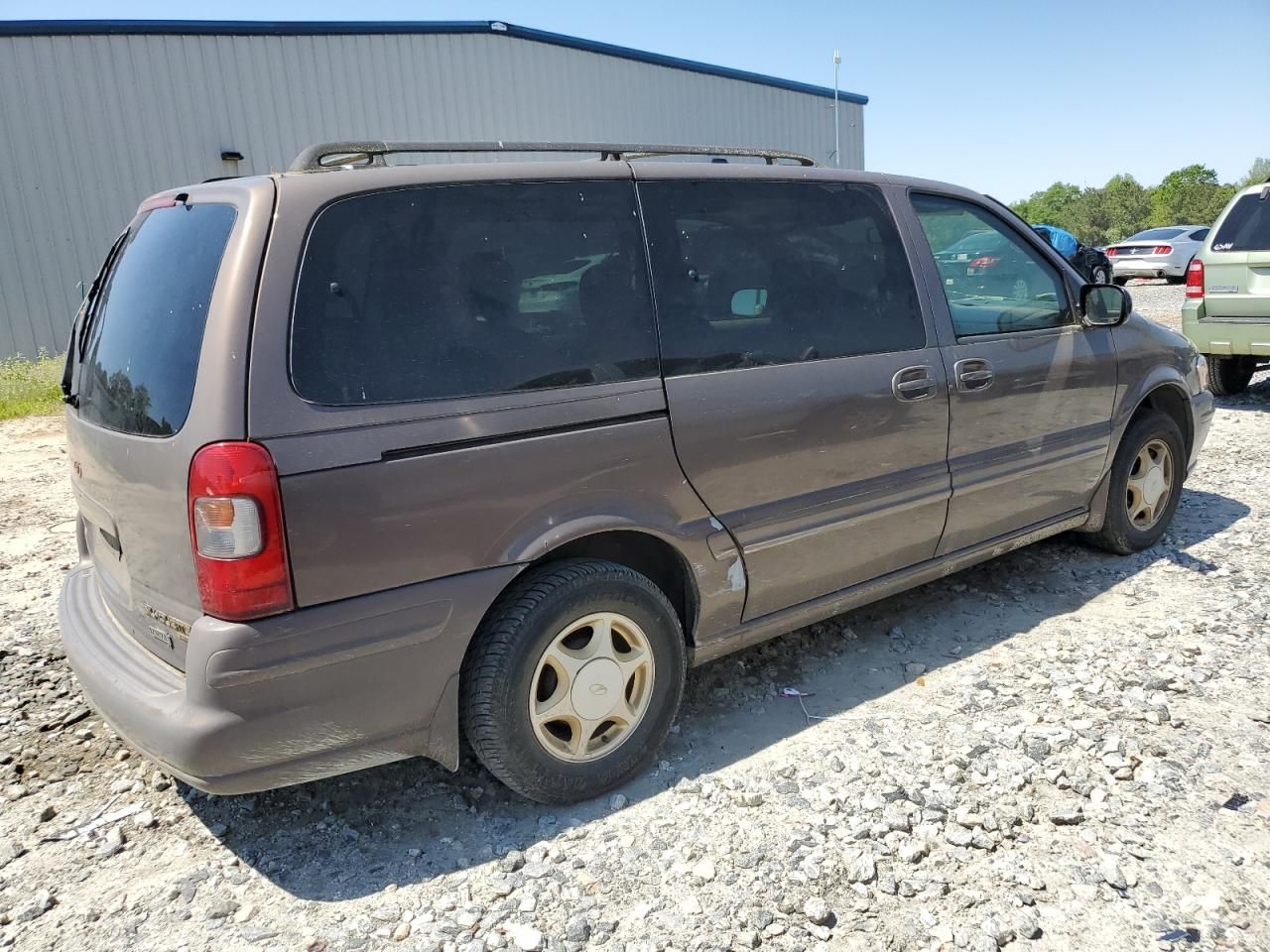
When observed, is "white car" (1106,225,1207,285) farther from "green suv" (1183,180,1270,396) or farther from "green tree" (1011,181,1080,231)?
"green tree" (1011,181,1080,231)

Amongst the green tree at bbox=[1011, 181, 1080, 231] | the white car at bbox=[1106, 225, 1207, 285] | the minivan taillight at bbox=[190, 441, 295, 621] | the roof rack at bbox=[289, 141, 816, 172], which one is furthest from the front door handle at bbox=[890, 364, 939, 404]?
the green tree at bbox=[1011, 181, 1080, 231]

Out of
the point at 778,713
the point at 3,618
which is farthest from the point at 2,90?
the point at 778,713

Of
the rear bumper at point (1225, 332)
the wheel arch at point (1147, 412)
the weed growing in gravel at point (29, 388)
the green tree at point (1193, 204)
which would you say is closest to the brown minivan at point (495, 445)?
the wheel arch at point (1147, 412)

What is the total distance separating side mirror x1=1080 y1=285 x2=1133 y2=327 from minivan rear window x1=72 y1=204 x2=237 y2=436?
3.55 metres

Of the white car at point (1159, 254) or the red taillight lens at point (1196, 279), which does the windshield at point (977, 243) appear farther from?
the white car at point (1159, 254)

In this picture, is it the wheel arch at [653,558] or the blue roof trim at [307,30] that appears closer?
the wheel arch at [653,558]

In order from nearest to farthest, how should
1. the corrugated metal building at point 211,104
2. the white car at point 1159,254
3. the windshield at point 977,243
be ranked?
1. the windshield at point 977,243
2. the corrugated metal building at point 211,104
3. the white car at point 1159,254

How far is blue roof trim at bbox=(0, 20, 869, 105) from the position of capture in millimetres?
11883

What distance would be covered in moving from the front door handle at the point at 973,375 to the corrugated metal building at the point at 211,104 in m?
12.6

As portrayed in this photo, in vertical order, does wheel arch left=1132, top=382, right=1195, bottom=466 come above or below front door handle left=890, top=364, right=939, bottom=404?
below

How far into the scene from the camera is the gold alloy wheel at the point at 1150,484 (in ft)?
15.3

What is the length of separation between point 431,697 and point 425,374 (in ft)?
2.85

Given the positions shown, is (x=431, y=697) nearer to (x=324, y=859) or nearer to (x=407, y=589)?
(x=407, y=589)

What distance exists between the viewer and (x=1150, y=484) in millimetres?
4703
